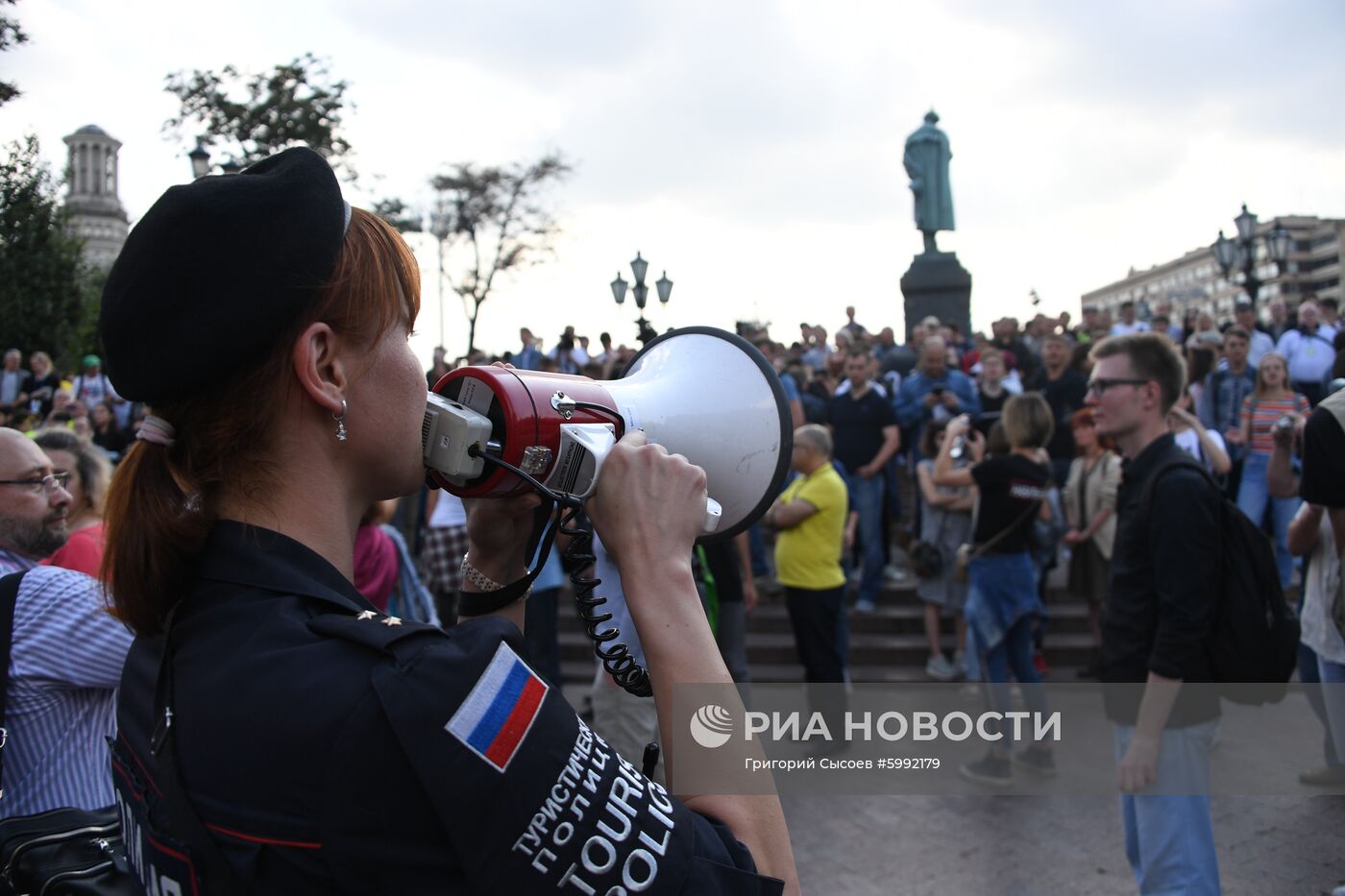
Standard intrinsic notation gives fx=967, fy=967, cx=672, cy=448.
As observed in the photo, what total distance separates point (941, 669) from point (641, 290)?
42.3 feet

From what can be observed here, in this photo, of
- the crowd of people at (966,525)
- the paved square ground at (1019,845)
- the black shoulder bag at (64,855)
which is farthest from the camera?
the paved square ground at (1019,845)

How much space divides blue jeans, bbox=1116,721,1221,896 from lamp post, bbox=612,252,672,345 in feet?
48.8

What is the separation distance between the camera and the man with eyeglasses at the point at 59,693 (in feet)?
6.93

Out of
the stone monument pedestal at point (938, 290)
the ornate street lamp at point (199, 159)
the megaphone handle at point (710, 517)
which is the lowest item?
the megaphone handle at point (710, 517)

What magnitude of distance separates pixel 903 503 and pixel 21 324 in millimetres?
8813

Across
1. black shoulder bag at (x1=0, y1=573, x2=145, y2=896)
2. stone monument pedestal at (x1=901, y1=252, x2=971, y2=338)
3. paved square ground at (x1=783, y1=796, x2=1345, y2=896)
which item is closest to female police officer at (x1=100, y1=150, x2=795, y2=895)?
black shoulder bag at (x1=0, y1=573, x2=145, y2=896)

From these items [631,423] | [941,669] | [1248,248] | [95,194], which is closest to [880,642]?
[941,669]

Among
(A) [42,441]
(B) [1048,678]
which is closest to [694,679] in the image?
(A) [42,441]

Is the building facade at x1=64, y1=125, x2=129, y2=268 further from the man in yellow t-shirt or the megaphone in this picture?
the man in yellow t-shirt

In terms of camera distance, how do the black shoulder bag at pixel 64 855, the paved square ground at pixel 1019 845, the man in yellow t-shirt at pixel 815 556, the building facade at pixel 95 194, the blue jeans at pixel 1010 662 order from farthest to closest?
the man in yellow t-shirt at pixel 815 556 < the blue jeans at pixel 1010 662 < the building facade at pixel 95 194 < the paved square ground at pixel 1019 845 < the black shoulder bag at pixel 64 855

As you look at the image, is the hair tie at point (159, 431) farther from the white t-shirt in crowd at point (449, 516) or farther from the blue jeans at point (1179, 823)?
the white t-shirt in crowd at point (449, 516)

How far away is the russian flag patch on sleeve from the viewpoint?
0.93 metres

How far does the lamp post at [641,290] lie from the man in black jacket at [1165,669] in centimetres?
1463

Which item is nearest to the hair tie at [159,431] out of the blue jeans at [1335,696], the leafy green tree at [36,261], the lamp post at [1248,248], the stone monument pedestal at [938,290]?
the leafy green tree at [36,261]
